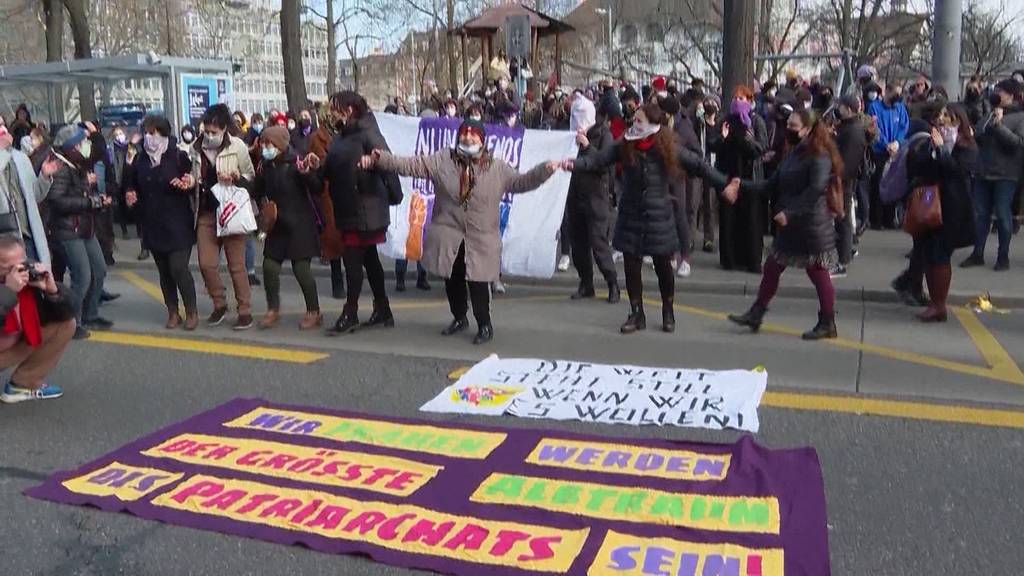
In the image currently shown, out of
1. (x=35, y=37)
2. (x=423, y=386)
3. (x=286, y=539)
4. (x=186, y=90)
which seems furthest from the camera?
(x=35, y=37)

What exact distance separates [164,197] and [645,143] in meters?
3.80

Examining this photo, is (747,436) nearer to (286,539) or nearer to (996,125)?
(286,539)

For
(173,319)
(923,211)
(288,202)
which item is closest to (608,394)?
(288,202)

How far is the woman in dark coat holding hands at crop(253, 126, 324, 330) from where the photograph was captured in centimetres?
816

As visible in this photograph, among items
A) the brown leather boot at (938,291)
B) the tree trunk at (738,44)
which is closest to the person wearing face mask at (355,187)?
the brown leather boot at (938,291)

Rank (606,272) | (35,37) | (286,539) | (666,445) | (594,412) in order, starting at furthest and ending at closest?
(35,37), (606,272), (594,412), (666,445), (286,539)

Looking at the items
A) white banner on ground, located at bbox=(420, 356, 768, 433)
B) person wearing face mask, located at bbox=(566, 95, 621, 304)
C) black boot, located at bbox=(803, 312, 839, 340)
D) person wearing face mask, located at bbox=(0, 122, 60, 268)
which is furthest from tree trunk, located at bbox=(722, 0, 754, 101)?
person wearing face mask, located at bbox=(0, 122, 60, 268)

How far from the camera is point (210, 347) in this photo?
25.6 ft

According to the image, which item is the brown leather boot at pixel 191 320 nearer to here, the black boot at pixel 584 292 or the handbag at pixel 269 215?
the handbag at pixel 269 215

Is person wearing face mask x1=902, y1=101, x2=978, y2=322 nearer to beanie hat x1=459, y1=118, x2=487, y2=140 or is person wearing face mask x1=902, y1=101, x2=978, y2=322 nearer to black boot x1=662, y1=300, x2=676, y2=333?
black boot x1=662, y1=300, x2=676, y2=333

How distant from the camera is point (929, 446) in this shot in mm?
5281

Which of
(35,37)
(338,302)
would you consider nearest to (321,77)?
(35,37)

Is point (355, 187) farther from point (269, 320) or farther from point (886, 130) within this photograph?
point (886, 130)

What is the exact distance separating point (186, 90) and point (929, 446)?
45.2 ft
